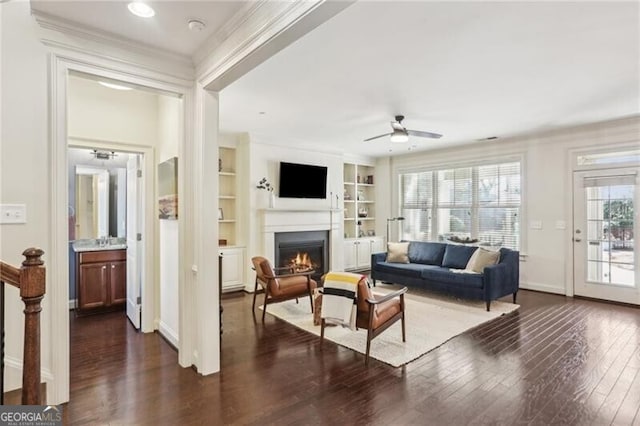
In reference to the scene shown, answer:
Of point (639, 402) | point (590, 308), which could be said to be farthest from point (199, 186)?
point (590, 308)

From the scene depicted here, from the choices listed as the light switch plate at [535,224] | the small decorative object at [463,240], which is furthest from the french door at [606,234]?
the small decorative object at [463,240]

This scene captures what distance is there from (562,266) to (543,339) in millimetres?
2489

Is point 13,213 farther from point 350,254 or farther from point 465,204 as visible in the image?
point 465,204

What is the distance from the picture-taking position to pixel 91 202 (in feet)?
17.1

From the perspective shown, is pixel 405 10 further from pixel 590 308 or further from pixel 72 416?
pixel 590 308

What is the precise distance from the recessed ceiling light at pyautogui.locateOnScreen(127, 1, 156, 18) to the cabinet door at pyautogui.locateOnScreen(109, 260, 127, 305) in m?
3.54

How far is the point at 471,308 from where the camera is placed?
4.73 meters

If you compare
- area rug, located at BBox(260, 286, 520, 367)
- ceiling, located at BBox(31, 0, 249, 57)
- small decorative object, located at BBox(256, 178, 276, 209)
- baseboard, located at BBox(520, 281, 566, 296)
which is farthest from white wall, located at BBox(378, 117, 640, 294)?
ceiling, located at BBox(31, 0, 249, 57)

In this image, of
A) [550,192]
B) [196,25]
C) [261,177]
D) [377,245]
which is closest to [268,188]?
[261,177]

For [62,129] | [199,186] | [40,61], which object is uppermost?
[40,61]

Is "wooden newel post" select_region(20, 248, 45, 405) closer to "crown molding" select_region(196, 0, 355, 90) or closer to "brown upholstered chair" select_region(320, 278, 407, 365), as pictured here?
"crown molding" select_region(196, 0, 355, 90)

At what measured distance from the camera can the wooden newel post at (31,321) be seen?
1.41 m

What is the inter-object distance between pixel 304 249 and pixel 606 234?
4897 mm

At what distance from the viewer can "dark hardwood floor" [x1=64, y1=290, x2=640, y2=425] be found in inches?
89.4
